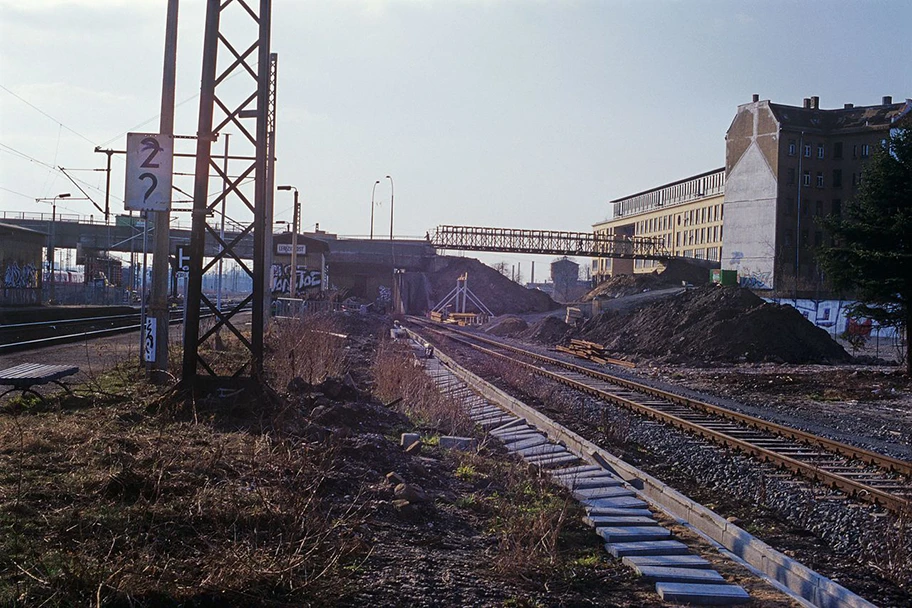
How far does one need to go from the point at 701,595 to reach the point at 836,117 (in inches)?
3033

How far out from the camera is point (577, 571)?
6430 millimetres

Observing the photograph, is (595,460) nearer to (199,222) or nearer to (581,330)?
(199,222)

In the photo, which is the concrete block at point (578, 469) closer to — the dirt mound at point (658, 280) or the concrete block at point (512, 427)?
the concrete block at point (512, 427)

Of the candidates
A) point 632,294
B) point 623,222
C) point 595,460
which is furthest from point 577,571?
point 623,222

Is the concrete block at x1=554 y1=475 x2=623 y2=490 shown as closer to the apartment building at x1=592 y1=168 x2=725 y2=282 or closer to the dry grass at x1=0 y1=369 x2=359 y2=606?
the dry grass at x1=0 y1=369 x2=359 y2=606

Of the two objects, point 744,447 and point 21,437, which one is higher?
point 21,437

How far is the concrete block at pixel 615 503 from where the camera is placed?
8625 millimetres

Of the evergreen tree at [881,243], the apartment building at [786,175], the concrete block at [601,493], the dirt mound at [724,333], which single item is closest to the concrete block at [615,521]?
the concrete block at [601,493]

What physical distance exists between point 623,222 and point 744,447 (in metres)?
97.0

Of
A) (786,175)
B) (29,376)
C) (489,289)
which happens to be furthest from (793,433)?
(489,289)

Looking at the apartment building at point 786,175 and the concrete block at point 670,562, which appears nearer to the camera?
the concrete block at point 670,562

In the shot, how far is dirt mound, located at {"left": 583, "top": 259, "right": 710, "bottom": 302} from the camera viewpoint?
7200 centimetres

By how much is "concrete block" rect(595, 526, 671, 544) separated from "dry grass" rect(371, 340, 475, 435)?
5.36 meters

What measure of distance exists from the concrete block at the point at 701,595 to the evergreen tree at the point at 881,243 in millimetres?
18917
